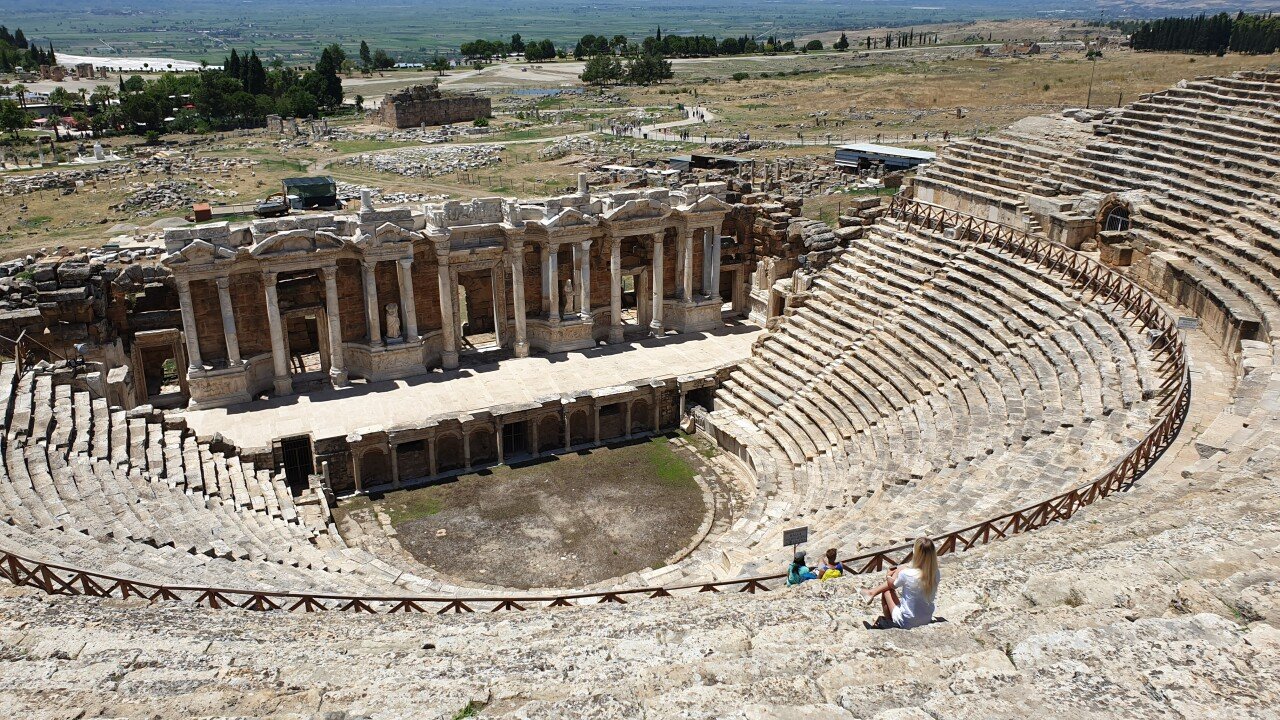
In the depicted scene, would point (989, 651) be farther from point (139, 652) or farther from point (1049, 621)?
point (139, 652)

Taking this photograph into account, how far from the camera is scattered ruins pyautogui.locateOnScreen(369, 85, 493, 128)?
92875 mm

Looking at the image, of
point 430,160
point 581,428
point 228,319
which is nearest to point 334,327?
point 228,319

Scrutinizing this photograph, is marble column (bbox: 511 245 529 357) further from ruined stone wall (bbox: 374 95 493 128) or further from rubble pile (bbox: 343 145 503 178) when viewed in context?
ruined stone wall (bbox: 374 95 493 128)

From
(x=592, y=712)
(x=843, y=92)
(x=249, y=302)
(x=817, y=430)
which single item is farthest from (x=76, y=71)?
(x=592, y=712)

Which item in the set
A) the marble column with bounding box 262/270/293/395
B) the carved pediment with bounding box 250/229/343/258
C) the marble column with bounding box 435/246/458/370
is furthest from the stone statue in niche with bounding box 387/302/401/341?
the marble column with bounding box 262/270/293/395

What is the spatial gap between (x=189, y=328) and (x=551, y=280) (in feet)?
34.3

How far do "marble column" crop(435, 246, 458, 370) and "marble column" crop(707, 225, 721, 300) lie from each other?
9.07m

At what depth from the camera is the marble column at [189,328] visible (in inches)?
1043

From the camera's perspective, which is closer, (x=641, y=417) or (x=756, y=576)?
(x=756, y=576)

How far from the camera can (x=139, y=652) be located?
10.8 metres

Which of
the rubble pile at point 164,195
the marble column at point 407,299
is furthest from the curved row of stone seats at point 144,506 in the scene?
the rubble pile at point 164,195

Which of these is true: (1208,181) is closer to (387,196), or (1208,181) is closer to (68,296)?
(68,296)

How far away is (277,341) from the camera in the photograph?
90.6ft

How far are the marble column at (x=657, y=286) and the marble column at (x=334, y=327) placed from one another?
10039 mm
